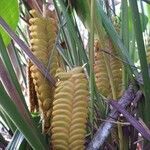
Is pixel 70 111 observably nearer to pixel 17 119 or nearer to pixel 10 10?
pixel 17 119

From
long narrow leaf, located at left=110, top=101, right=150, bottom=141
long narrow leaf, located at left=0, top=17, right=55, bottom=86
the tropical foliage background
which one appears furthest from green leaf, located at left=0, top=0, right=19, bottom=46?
long narrow leaf, located at left=110, top=101, right=150, bottom=141

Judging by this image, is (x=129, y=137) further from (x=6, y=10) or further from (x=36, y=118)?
(x=6, y=10)

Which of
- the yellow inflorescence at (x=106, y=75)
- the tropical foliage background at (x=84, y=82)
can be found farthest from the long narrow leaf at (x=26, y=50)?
the yellow inflorescence at (x=106, y=75)

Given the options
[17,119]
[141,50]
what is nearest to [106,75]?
[141,50]

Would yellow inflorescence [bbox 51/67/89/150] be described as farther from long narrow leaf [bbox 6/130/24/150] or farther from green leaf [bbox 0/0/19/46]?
green leaf [bbox 0/0/19/46]

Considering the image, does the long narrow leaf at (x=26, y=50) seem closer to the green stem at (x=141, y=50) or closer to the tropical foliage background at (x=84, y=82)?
the tropical foliage background at (x=84, y=82)
